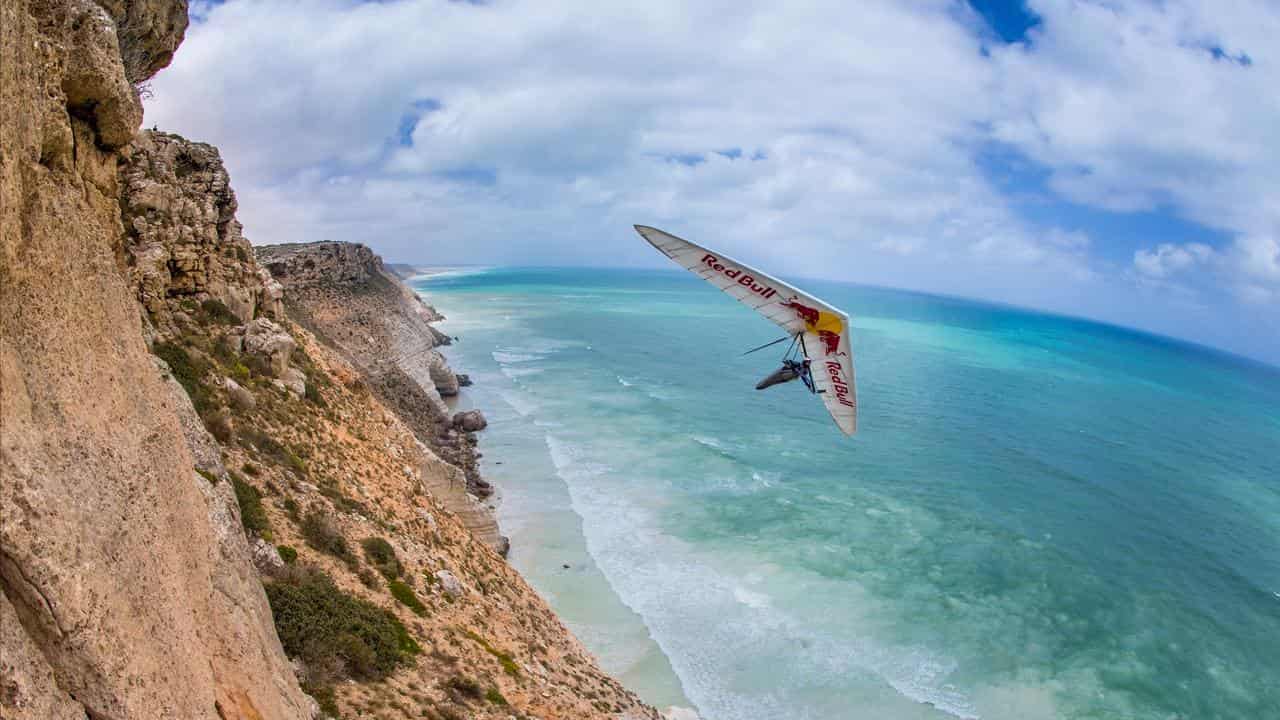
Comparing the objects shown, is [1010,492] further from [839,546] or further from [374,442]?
[374,442]

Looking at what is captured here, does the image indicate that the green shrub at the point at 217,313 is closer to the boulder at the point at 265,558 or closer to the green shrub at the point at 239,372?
the green shrub at the point at 239,372

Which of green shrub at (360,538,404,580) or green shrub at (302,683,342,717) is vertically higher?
green shrub at (360,538,404,580)

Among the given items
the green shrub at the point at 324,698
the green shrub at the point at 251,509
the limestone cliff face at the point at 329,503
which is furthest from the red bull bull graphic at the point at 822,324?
the green shrub at the point at 251,509

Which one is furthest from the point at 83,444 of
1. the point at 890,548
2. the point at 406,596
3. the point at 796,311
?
the point at 890,548

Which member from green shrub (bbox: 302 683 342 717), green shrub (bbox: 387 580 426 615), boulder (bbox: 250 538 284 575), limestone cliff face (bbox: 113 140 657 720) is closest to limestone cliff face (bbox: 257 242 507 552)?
limestone cliff face (bbox: 113 140 657 720)

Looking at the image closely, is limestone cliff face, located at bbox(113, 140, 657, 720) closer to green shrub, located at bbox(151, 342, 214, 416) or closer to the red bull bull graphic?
green shrub, located at bbox(151, 342, 214, 416)
